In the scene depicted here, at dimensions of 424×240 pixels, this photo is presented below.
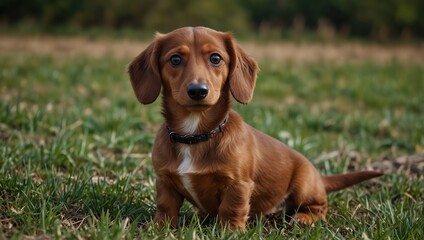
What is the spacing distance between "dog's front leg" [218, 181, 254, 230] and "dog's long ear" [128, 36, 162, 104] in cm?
68

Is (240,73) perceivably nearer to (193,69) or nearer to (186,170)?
(193,69)

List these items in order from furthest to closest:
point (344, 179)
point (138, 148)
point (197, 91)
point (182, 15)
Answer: point (182, 15), point (138, 148), point (344, 179), point (197, 91)

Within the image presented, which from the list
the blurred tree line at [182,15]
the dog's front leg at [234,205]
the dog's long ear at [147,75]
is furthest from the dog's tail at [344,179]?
the blurred tree line at [182,15]

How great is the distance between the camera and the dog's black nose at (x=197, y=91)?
3014 millimetres

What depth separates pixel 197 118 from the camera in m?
3.42

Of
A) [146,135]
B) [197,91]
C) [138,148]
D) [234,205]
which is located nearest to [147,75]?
[197,91]

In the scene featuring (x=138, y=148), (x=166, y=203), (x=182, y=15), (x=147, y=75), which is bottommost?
(x=182, y=15)

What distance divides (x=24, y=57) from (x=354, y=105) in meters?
7.36

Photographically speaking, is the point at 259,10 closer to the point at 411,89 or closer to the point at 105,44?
the point at 105,44

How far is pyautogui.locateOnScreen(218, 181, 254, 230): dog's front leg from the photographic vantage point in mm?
3258

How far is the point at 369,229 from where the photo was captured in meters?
3.36

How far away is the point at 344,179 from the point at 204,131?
49.0 inches

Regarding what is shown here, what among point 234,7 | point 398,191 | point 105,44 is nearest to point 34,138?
point 398,191

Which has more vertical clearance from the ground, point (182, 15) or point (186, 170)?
point (186, 170)
